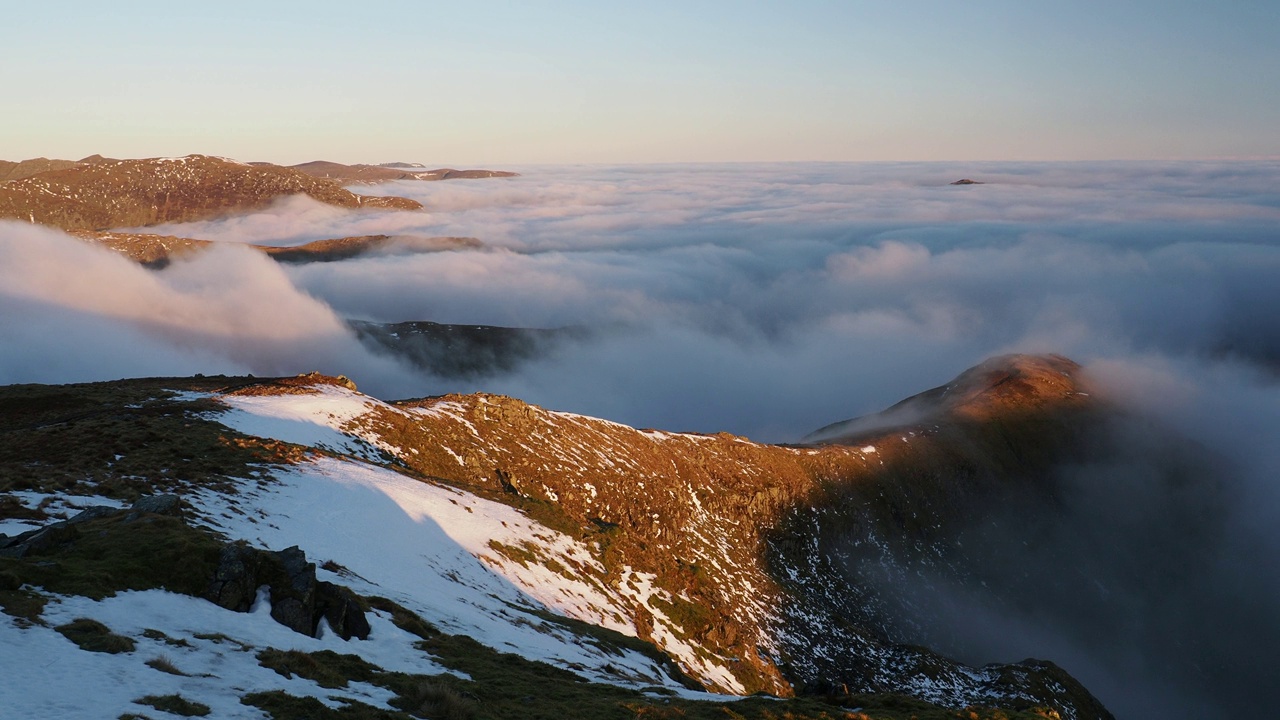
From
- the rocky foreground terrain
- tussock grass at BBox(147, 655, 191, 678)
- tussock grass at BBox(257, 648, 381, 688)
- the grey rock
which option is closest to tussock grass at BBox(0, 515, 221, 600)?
the rocky foreground terrain

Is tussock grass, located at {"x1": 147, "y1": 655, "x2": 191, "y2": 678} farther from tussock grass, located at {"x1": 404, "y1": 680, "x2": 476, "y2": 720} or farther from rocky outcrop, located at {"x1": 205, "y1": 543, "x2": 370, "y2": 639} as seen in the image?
tussock grass, located at {"x1": 404, "y1": 680, "x2": 476, "y2": 720}

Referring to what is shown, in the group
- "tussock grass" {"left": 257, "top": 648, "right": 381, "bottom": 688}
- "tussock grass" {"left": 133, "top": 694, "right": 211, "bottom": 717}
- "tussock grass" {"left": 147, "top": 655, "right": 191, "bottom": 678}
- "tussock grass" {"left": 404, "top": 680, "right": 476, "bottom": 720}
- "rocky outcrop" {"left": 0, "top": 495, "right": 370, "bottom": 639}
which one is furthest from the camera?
"rocky outcrop" {"left": 0, "top": 495, "right": 370, "bottom": 639}

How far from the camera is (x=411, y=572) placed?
33219 mm

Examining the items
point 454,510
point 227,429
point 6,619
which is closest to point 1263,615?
point 454,510

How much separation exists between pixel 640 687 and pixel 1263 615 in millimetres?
204367

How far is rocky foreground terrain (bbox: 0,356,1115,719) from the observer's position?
1728 cm

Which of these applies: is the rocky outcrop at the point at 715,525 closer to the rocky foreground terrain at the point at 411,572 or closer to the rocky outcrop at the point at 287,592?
the rocky foreground terrain at the point at 411,572

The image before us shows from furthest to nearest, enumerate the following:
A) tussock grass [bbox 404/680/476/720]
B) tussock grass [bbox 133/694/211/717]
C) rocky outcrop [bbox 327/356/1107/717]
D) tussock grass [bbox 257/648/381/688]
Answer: rocky outcrop [bbox 327/356/1107/717] → tussock grass [bbox 257/648/381/688] → tussock grass [bbox 404/680/476/720] → tussock grass [bbox 133/694/211/717]

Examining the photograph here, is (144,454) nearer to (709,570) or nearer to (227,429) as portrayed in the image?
(227,429)

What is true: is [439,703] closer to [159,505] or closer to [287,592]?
[287,592]

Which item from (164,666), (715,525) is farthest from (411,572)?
(715,525)

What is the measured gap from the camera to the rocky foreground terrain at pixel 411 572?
56.7 feet

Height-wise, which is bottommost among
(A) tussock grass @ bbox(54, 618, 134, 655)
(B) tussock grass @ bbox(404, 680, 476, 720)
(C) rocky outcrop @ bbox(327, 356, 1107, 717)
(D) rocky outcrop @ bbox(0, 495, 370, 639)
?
(C) rocky outcrop @ bbox(327, 356, 1107, 717)

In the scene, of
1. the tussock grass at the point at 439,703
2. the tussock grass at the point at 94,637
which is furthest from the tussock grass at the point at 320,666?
the tussock grass at the point at 94,637
